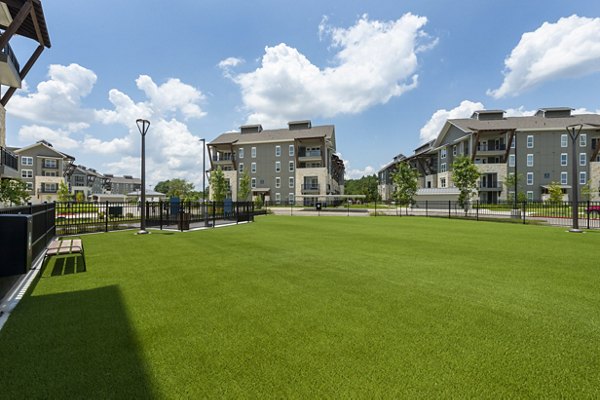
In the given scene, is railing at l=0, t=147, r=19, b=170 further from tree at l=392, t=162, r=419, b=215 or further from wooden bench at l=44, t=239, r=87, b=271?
tree at l=392, t=162, r=419, b=215

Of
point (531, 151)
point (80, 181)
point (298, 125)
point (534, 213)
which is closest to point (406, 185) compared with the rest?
point (534, 213)

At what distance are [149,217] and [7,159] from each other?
9126 millimetres

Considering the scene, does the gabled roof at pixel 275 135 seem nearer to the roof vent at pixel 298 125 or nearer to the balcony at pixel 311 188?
the roof vent at pixel 298 125

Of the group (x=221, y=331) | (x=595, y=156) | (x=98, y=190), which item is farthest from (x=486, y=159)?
(x=98, y=190)

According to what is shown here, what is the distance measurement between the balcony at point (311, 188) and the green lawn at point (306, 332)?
1972 inches

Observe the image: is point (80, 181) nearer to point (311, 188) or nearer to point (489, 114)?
point (311, 188)

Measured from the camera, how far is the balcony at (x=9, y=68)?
50.4 ft

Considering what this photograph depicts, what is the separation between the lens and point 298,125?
216 feet

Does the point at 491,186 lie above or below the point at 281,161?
below

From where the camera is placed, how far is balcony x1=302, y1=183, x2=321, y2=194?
57.9m

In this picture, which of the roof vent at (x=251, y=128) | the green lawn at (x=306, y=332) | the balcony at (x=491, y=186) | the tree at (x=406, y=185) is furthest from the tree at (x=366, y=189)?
the green lawn at (x=306, y=332)

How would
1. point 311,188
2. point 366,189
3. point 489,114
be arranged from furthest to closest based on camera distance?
point 366,189 < point 311,188 < point 489,114

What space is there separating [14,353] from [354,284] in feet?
17.9

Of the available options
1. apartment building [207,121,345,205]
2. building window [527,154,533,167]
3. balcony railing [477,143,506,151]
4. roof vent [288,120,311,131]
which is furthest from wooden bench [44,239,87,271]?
building window [527,154,533,167]
